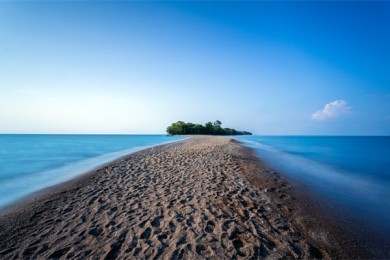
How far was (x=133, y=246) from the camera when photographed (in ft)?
14.1

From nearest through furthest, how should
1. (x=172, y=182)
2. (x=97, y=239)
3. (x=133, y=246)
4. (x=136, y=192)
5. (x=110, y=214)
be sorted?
(x=133, y=246) → (x=97, y=239) → (x=110, y=214) → (x=136, y=192) → (x=172, y=182)

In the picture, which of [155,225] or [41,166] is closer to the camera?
[155,225]

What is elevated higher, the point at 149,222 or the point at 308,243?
the point at 149,222

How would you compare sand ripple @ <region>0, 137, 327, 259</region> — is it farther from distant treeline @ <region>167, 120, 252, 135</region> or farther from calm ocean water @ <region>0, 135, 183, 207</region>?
distant treeline @ <region>167, 120, 252, 135</region>

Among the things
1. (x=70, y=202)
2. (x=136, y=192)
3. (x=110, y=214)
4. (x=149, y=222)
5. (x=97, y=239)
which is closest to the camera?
(x=97, y=239)

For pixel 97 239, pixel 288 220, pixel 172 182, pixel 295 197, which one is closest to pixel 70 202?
pixel 97 239

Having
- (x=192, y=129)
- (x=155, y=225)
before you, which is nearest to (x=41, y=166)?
(x=155, y=225)

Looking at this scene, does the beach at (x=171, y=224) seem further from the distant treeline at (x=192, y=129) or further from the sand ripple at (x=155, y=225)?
the distant treeline at (x=192, y=129)

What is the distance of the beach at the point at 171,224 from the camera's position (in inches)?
166

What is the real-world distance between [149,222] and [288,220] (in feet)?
13.8

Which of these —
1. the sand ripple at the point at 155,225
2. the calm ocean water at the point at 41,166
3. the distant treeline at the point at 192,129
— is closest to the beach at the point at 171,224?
the sand ripple at the point at 155,225

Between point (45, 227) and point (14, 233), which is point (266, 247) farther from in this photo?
point (14, 233)

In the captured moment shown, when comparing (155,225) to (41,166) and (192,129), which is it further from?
(192,129)

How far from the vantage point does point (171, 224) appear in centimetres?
522
